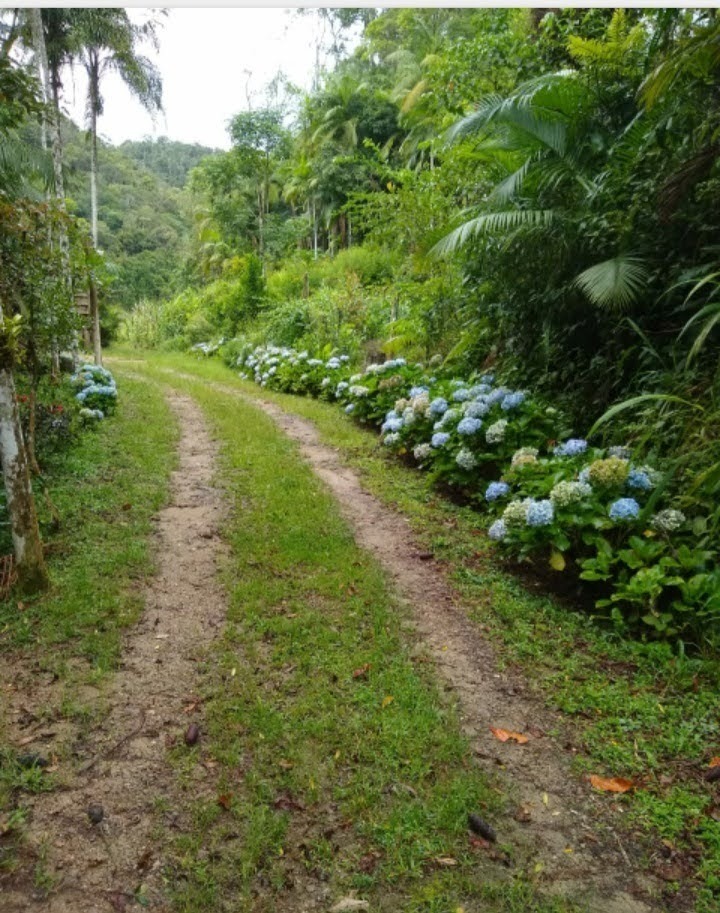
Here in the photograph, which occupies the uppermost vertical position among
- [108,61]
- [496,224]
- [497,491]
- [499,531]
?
[108,61]

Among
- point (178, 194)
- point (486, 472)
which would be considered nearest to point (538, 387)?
point (486, 472)

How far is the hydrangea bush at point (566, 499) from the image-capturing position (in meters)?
3.10

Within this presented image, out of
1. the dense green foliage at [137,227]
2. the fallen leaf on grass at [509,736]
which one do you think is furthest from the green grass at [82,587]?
the dense green foliage at [137,227]

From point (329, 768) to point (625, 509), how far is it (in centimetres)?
215

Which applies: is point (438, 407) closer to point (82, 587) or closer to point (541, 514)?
point (541, 514)

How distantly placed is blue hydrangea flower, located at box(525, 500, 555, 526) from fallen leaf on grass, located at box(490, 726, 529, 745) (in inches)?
54.7

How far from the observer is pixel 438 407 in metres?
5.79

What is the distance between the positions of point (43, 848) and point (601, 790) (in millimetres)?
1967

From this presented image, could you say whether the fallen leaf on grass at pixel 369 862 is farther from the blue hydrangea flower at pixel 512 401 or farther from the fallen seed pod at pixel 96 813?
the blue hydrangea flower at pixel 512 401

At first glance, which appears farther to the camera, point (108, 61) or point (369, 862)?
point (108, 61)

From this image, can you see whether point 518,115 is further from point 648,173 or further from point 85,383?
point 85,383

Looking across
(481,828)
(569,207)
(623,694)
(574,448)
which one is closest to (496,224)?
(569,207)

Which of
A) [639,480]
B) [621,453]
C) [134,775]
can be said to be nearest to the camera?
[134,775]

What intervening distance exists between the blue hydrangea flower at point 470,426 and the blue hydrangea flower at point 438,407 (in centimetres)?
70
